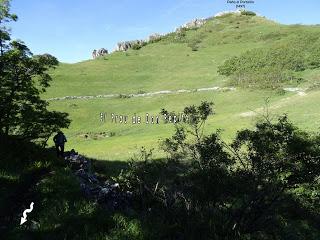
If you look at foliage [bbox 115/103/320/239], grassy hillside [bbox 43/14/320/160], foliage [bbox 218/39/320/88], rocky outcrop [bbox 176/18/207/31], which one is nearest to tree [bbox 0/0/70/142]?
foliage [bbox 115/103/320/239]

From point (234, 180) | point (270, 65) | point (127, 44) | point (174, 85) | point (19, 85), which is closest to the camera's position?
point (234, 180)

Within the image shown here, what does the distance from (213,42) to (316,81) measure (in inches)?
2076

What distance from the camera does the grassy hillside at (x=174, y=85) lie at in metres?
47.2

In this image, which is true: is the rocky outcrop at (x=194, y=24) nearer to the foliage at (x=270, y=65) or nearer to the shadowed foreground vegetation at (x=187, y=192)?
the foliage at (x=270, y=65)

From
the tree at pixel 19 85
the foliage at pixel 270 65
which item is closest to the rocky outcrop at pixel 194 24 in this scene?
the foliage at pixel 270 65

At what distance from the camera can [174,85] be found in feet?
254

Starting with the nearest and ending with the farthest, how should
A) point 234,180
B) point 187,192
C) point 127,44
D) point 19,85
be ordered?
point 234,180, point 187,192, point 19,85, point 127,44

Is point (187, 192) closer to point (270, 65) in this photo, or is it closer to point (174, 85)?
point (174, 85)

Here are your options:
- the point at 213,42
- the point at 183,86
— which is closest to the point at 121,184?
the point at 183,86

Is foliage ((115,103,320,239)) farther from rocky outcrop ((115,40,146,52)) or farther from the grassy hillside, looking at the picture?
rocky outcrop ((115,40,146,52))

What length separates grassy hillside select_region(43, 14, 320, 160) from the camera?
47.2 meters

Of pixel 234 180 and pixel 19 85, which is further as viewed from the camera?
pixel 19 85

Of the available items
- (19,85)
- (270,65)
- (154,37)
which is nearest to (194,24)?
(154,37)

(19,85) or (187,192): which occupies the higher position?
(19,85)
